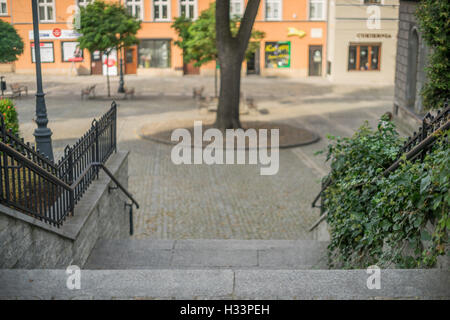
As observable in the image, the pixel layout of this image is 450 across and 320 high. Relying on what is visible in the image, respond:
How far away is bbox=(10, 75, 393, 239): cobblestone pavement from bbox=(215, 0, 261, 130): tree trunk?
2868 millimetres

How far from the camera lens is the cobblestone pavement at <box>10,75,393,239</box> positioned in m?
12.1

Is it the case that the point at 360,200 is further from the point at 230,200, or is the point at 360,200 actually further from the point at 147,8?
the point at 147,8

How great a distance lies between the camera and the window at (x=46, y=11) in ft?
132

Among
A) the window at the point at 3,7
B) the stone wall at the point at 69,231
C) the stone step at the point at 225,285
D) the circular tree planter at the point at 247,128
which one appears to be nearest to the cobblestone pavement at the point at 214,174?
the circular tree planter at the point at 247,128

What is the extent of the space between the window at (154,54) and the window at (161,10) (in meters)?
1.78

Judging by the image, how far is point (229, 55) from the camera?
66.9 ft

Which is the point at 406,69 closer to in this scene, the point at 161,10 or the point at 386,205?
the point at 386,205

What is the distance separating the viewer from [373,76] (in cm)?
4166

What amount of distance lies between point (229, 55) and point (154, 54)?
25.7 meters

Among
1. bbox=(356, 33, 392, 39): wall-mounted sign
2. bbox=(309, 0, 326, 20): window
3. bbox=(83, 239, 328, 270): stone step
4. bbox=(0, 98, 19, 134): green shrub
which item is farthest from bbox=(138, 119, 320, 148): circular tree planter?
bbox=(309, 0, 326, 20): window

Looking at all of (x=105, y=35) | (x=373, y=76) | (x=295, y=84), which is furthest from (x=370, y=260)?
(x=373, y=76)

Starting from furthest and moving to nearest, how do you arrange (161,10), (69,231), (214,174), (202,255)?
(161,10)
(214,174)
(202,255)
(69,231)

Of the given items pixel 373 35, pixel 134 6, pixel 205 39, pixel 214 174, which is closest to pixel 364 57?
pixel 373 35
